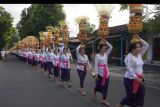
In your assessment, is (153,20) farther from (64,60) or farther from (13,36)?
(13,36)

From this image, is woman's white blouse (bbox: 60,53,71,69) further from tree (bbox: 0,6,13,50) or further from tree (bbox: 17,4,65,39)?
tree (bbox: 0,6,13,50)

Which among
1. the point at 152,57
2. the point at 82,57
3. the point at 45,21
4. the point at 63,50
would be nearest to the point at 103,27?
the point at 82,57

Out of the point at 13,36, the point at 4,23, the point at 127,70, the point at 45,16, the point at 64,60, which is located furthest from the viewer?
the point at 13,36

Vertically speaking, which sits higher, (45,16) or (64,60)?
(45,16)

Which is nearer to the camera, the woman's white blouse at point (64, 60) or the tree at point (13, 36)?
the woman's white blouse at point (64, 60)

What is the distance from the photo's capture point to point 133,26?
913cm

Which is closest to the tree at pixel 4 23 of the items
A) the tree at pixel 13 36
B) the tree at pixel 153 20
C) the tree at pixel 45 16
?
the tree at pixel 13 36

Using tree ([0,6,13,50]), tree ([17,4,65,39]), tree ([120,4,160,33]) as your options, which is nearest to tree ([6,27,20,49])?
tree ([0,6,13,50])

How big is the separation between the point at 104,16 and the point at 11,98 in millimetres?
3778

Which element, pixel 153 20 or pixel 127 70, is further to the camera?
pixel 153 20

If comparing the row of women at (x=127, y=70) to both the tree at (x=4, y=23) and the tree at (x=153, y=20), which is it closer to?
the tree at (x=153, y=20)

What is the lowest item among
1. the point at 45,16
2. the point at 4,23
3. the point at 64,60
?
the point at 64,60

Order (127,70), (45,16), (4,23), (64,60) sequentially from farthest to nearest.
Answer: (4,23)
(45,16)
(64,60)
(127,70)

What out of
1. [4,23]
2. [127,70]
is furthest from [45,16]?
[127,70]
